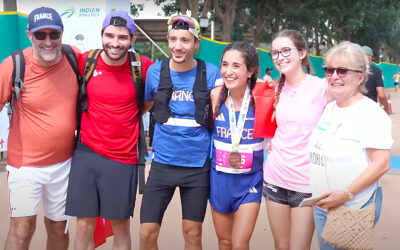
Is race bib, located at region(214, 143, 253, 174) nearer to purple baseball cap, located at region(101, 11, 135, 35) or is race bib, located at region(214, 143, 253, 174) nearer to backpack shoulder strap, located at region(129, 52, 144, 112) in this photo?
backpack shoulder strap, located at region(129, 52, 144, 112)

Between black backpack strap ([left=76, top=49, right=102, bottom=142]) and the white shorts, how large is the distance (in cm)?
31

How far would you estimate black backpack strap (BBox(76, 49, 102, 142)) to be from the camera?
3789 millimetres

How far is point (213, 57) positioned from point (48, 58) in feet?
25.5

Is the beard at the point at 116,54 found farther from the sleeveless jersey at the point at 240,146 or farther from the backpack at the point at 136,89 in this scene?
the sleeveless jersey at the point at 240,146

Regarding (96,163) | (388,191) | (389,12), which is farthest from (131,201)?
(389,12)

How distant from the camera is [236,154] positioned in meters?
3.59

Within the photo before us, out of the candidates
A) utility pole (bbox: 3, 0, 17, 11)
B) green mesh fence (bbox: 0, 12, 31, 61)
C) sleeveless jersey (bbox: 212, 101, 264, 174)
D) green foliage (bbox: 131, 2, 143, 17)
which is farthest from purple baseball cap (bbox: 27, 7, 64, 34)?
green foliage (bbox: 131, 2, 143, 17)

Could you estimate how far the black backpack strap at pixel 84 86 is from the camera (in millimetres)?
3789

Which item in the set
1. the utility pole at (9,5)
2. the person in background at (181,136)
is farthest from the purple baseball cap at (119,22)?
the utility pole at (9,5)

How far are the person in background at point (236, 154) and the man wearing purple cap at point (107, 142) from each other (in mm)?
684

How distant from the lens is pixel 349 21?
89.6 ft

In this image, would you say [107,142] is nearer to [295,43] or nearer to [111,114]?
[111,114]

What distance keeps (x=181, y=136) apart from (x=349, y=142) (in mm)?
1308

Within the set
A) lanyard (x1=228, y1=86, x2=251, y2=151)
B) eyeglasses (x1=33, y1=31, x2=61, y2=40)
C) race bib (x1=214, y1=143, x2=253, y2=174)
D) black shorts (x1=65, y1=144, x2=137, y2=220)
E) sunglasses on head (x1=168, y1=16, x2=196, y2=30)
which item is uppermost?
sunglasses on head (x1=168, y1=16, x2=196, y2=30)
